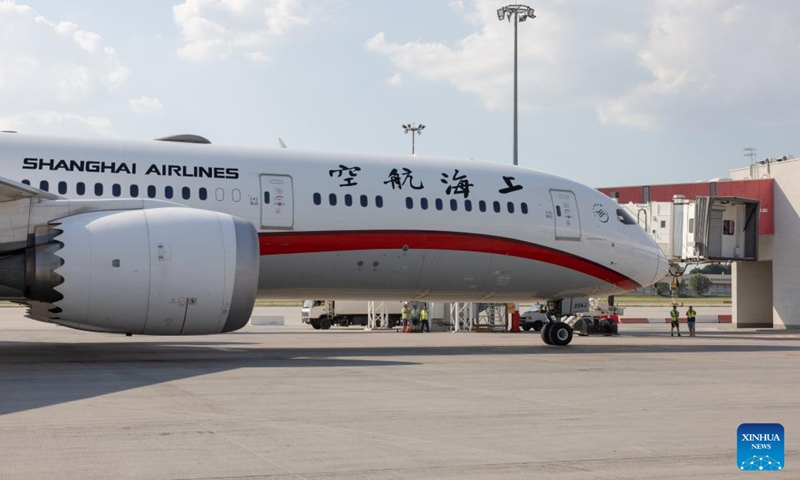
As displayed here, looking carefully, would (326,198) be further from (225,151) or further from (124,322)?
(124,322)

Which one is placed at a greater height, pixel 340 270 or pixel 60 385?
pixel 340 270

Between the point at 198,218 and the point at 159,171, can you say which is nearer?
the point at 198,218

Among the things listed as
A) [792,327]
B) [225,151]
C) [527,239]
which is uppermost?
[225,151]

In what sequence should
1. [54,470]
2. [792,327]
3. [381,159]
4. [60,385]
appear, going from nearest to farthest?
[54,470] → [60,385] → [381,159] → [792,327]

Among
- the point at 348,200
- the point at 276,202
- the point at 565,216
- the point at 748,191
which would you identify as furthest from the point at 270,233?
the point at 748,191

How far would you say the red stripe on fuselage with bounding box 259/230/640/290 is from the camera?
19.2 meters

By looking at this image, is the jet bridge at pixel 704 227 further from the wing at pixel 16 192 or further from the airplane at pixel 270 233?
the wing at pixel 16 192

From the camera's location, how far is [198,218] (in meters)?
16.2

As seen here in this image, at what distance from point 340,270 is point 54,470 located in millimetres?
13243

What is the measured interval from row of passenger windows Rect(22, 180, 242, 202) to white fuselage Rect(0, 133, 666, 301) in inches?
1.0

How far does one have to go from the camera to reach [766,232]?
4209 centimetres

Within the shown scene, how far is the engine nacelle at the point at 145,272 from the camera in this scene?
15047 millimetres

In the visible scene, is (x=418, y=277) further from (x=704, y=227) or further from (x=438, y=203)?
(x=704, y=227)

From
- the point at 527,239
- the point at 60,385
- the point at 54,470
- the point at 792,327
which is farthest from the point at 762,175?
the point at 54,470
